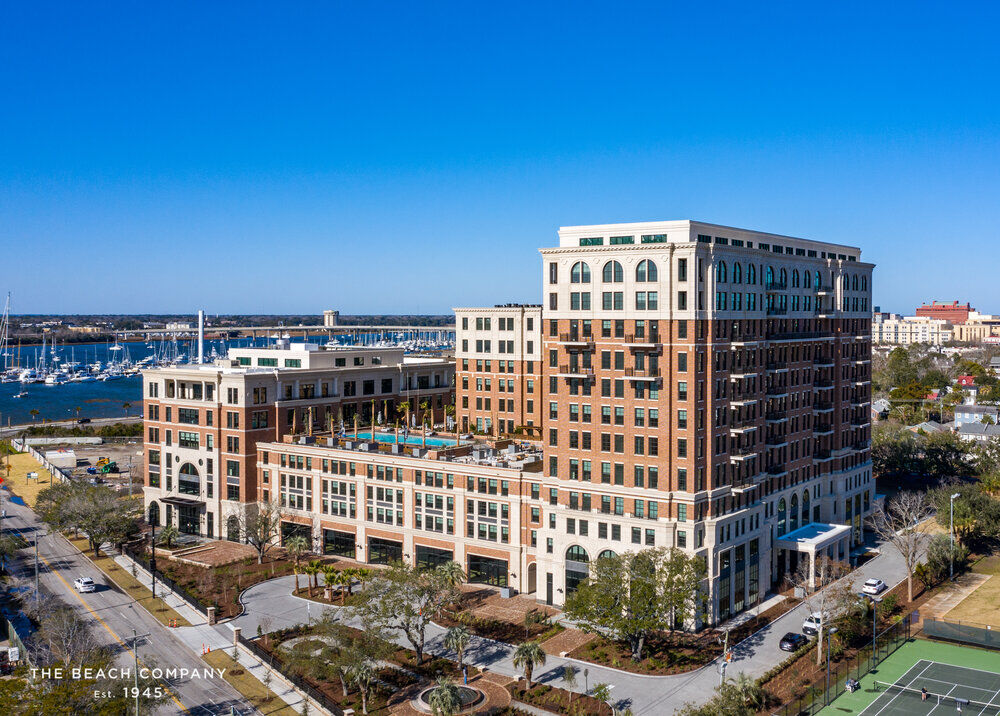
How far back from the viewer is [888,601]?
78.6 m

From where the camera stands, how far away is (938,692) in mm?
62875

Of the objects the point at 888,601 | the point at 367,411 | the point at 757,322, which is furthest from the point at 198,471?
the point at 888,601

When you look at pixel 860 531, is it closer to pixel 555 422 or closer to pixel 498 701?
pixel 555 422

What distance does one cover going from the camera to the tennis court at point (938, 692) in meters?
59.9

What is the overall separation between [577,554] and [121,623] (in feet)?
135

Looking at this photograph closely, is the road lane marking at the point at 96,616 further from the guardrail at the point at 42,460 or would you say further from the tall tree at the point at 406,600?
the guardrail at the point at 42,460

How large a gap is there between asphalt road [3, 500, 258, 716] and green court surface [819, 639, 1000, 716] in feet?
141

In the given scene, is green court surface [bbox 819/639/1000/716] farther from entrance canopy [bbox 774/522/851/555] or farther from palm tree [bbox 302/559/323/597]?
palm tree [bbox 302/559/323/597]

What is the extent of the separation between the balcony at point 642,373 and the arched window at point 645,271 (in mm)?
7823

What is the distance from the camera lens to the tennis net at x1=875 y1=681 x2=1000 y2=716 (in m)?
59.8

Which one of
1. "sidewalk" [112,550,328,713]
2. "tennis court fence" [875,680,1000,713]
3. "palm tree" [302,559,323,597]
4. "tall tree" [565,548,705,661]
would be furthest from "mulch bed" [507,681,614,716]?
"palm tree" [302,559,323,597]

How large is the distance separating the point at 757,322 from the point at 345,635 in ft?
157

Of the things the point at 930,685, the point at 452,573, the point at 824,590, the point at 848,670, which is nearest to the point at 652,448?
the point at 824,590

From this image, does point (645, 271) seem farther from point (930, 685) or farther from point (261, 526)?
point (261, 526)
